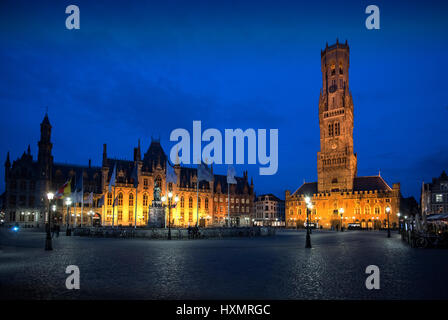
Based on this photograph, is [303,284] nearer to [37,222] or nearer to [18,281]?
[18,281]

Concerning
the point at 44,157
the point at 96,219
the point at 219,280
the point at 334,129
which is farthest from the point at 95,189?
the point at 219,280

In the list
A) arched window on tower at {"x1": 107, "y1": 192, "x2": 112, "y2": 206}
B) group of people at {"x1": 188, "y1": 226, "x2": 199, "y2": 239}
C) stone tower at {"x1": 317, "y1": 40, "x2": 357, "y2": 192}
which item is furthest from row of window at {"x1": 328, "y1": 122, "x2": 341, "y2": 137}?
group of people at {"x1": 188, "y1": 226, "x2": 199, "y2": 239}

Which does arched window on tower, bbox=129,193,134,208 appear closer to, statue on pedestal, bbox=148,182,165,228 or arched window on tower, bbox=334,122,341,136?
statue on pedestal, bbox=148,182,165,228

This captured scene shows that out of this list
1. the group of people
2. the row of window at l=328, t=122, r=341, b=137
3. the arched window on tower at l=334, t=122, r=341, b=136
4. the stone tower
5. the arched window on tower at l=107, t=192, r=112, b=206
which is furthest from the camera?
the row of window at l=328, t=122, r=341, b=137

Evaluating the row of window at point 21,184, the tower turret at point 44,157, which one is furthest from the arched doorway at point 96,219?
the row of window at point 21,184

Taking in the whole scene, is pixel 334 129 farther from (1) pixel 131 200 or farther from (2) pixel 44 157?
(2) pixel 44 157

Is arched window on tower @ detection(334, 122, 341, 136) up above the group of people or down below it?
above

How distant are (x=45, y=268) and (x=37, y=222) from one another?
76.4 meters

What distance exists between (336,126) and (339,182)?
17.3m

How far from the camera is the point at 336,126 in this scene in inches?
4264

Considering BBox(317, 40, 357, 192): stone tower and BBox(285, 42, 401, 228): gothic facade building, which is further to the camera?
BBox(317, 40, 357, 192): stone tower

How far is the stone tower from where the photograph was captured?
104600mm
